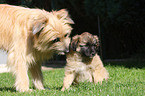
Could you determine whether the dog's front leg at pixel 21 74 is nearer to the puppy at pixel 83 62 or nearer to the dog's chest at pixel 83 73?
the puppy at pixel 83 62

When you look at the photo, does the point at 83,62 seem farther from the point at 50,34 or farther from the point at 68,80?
the point at 50,34

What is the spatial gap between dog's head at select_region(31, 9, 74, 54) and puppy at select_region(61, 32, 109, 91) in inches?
18.3

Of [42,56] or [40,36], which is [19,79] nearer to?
[42,56]

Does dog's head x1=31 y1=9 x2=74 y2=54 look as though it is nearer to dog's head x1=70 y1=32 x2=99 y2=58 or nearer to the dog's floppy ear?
the dog's floppy ear

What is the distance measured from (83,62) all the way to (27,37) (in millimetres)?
1468

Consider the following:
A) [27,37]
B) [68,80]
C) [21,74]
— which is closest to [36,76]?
[21,74]

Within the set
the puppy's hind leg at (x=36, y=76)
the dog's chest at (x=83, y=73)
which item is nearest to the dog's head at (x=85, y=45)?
the dog's chest at (x=83, y=73)

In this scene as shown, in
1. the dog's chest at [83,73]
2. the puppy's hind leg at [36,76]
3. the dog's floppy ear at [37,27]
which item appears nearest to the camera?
the dog's floppy ear at [37,27]

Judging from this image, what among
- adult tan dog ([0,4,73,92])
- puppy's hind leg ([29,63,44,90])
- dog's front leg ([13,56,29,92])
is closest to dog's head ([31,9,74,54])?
adult tan dog ([0,4,73,92])

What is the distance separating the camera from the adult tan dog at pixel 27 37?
5320 millimetres

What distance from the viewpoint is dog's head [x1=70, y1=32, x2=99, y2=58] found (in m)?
5.61

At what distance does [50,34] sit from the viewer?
5.29 meters

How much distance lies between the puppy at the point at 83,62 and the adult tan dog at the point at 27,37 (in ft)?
1.46

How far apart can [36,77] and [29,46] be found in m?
1.14
